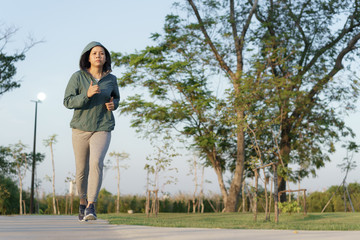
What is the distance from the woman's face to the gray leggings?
2.57 ft

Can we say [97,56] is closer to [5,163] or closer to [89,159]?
[89,159]

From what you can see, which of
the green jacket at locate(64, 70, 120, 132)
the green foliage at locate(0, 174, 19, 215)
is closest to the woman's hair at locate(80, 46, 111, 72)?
the green jacket at locate(64, 70, 120, 132)

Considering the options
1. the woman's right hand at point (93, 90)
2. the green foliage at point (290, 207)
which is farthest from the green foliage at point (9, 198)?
the woman's right hand at point (93, 90)

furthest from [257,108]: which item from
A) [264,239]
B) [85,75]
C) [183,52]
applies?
[264,239]

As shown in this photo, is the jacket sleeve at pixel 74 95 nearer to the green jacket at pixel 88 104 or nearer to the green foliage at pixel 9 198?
the green jacket at pixel 88 104

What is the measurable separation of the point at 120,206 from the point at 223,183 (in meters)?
4.92

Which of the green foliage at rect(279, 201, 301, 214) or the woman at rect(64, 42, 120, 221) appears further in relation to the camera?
the green foliage at rect(279, 201, 301, 214)

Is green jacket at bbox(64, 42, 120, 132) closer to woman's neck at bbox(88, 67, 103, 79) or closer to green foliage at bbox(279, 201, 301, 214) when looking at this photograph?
woman's neck at bbox(88, 67, 103, 79)

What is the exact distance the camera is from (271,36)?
60.1 feet

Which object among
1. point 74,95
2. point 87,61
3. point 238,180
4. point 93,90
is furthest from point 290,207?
point 93,90

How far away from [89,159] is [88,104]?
0.60 m

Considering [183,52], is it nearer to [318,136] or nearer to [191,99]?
[191,99]

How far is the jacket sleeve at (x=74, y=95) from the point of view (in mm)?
4641

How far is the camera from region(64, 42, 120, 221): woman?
4629mm
